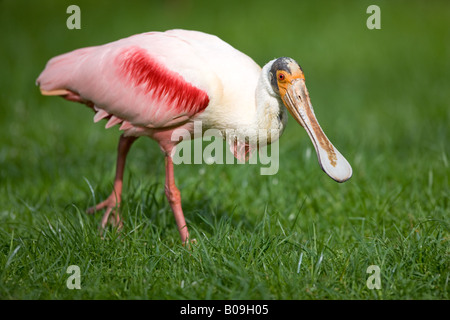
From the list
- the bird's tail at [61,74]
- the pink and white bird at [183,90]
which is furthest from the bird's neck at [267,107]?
the bird's tail at [61,74]

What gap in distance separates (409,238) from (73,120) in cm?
519

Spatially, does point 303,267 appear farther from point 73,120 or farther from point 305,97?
point 73,120

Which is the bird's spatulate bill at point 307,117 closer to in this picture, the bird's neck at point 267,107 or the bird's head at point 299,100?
the bird's head at point 299,100

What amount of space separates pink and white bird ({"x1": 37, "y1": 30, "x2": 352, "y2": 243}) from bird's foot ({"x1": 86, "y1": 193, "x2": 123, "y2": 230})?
1cm

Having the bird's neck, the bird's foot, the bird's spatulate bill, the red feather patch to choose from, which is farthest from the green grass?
the red feather patch

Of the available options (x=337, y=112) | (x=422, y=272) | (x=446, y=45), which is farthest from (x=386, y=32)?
(x=422, y=272)

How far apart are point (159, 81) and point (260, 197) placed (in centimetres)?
153

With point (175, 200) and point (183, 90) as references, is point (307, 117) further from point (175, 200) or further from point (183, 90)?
point (175, 200)

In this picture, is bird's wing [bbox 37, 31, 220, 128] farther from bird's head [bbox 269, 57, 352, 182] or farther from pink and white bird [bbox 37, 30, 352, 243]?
bird's head [bbox 269, 57, 352, 182]

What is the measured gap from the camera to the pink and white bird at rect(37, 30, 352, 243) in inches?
151

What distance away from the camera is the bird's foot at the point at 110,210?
4.18 metres

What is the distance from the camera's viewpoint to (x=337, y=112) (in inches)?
325

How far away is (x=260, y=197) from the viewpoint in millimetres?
5109

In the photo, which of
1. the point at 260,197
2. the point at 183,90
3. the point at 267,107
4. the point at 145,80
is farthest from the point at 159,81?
the point at 260,197
